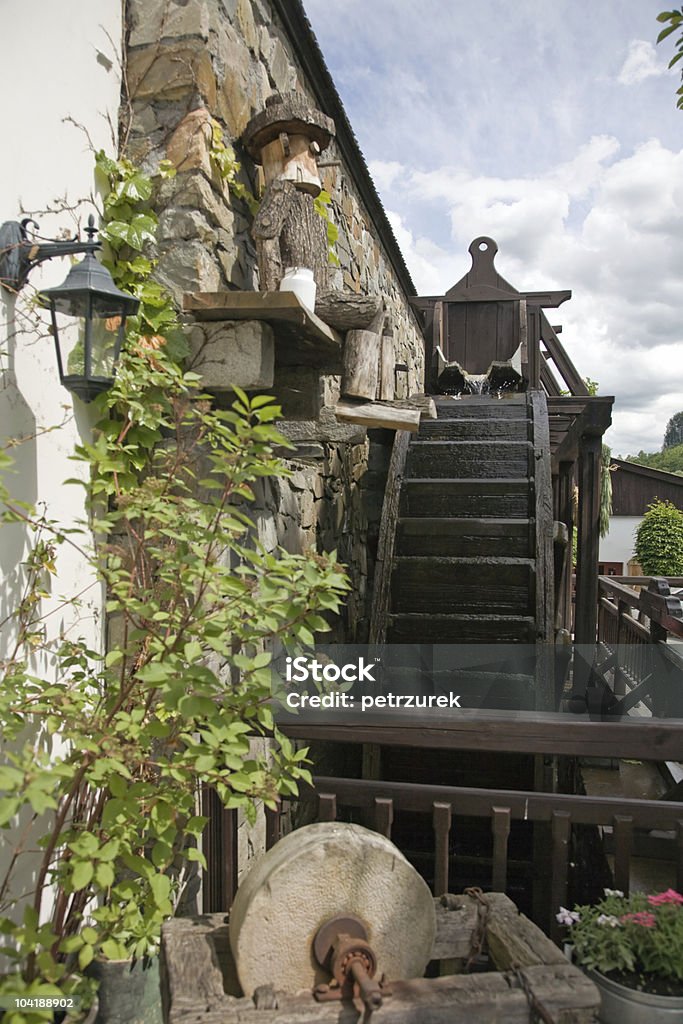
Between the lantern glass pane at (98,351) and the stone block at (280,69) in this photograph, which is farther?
the stone block at (280,69)

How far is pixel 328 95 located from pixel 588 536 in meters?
2.91

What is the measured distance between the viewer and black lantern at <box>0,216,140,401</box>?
186cm

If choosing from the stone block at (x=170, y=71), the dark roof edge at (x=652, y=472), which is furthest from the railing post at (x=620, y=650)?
the dark roof edge at (x=652, y=472)

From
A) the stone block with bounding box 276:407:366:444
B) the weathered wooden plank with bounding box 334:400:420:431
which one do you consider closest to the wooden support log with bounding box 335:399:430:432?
the weathered wooden plank with bounding box 334:400:420:431

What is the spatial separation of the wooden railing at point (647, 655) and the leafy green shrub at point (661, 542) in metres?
9.41

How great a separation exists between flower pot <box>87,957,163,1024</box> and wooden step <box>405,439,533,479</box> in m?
3.50

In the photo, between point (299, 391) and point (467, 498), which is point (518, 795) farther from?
point (467, 498)

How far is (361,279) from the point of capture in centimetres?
517

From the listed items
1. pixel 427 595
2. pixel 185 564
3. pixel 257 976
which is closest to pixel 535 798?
pixel 257 976

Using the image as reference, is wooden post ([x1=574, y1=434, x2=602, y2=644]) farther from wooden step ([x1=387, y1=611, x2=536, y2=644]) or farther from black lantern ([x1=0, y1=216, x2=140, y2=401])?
black lantern ([x1=0, y1=216, x2=140, y2=401])

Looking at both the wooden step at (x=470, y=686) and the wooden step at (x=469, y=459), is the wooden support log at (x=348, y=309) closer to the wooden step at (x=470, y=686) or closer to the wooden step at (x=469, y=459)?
the wooden step at (x=470, y=686)

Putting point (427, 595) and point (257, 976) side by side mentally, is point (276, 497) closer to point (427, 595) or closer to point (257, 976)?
point (427, 595)

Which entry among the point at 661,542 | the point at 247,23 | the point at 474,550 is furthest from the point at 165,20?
the point at 661,542

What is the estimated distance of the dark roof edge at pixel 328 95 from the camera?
3.36m
